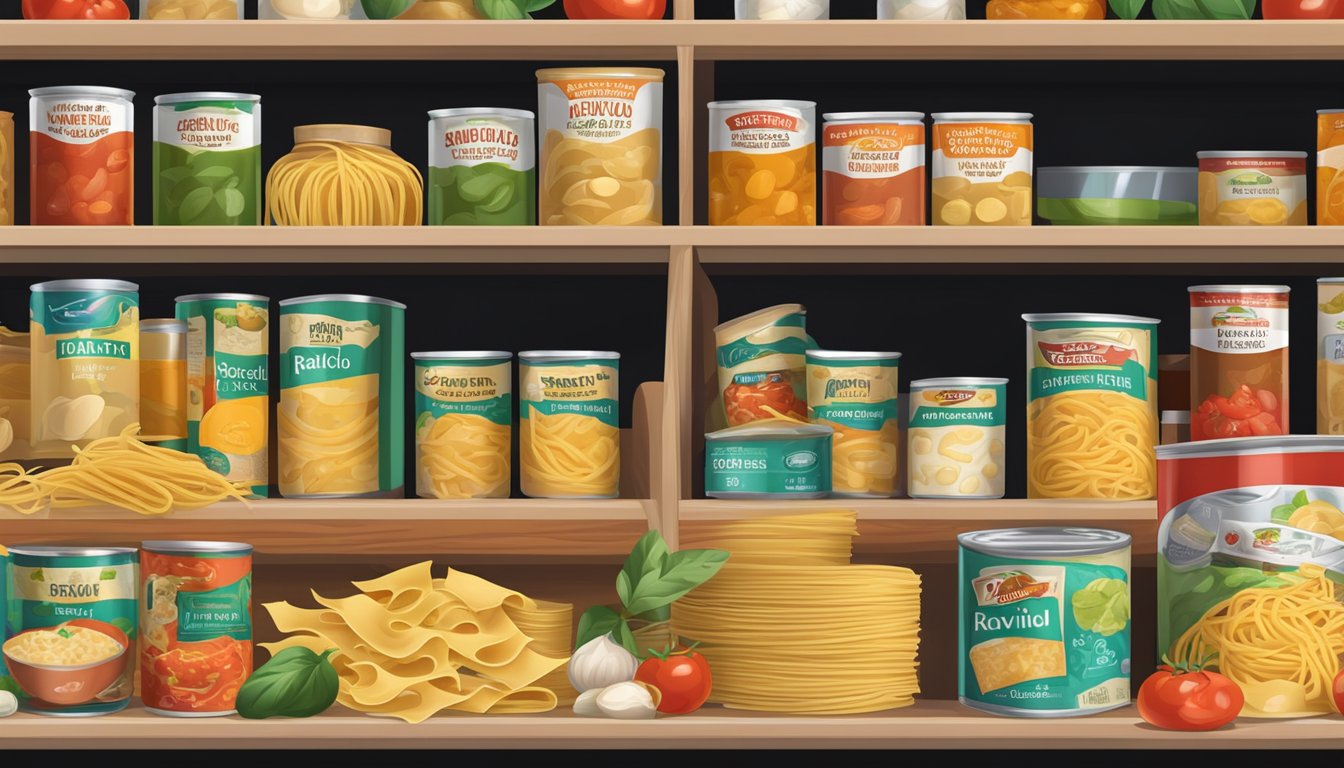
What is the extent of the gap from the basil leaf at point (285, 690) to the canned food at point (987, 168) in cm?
88

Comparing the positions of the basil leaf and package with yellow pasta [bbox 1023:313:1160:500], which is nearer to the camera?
the basil leaf

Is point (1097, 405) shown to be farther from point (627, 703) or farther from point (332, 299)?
point (332, 299)

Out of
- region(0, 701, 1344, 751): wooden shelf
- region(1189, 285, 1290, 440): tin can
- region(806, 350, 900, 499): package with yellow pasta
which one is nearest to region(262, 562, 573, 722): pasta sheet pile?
region(0, 701, 1344, 751): wooden shelf

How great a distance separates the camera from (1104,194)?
63.7 inches

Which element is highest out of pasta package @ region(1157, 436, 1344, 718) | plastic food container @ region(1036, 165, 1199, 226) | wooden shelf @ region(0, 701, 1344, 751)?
plastic food container @ region(1036, 165, 1199, 226)

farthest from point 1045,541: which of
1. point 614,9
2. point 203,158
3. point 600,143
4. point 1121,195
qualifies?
point 203,158

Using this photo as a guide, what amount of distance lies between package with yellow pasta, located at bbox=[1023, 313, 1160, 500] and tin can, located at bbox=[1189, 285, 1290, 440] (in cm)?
7

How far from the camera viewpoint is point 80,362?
61.9 inches

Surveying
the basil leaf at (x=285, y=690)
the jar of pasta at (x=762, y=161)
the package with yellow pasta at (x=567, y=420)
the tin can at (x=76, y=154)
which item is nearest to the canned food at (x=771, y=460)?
the package with yellow pasta at (x=567, y=420)

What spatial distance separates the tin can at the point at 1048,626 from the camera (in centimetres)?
143

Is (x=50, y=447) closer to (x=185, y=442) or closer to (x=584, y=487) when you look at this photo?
(x=185, y=442)

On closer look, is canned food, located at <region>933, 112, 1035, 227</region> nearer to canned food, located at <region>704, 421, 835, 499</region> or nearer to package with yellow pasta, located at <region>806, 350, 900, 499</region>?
package with yellow pasta, located at <region>806, 350, 900, 499</region>

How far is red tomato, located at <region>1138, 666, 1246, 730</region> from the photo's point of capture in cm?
140

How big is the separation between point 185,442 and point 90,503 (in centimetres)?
13
